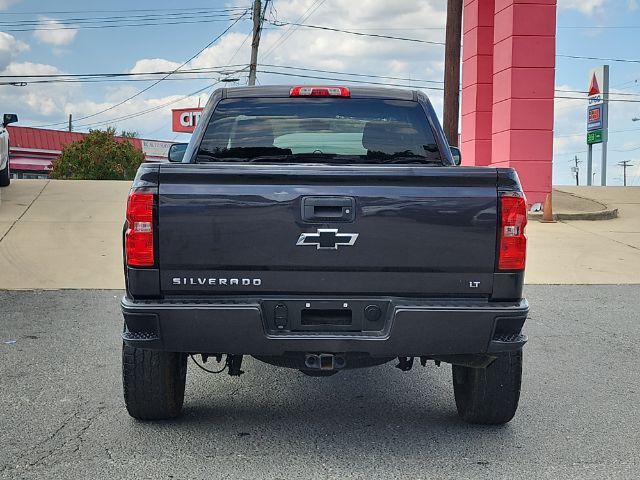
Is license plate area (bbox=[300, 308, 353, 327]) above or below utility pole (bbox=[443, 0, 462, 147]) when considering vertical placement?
below

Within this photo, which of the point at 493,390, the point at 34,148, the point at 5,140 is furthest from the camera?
the point at 34,148

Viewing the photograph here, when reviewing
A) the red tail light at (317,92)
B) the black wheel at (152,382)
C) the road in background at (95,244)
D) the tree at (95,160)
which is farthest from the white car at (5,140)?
the tree at (95,160)

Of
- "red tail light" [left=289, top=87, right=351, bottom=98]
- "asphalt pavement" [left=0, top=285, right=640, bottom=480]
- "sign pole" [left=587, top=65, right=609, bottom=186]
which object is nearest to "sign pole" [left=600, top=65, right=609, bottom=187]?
"sign pole" [left=587, top=65, right=609, bottom=186]

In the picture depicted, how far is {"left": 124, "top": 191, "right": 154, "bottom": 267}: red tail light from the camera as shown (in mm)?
3715

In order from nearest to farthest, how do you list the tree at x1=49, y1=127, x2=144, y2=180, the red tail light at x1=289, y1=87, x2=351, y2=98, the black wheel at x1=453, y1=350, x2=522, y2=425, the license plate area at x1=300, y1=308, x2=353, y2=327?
the license plate area at x1=300, y1=308, x2=353, y2=327
the black wheel at x1=453, y1=350, x2=522, y2=425
the red tail light at x1=289, y1=87, x2=351, y2=98
the tree at x1=49, y1=127, x2=144, y2=180

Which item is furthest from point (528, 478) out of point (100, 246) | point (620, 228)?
point (620, 228)

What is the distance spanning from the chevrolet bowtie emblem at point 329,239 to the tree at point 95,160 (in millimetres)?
44786

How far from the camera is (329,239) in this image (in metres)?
3.75

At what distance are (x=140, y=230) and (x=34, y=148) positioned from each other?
51.4 meters

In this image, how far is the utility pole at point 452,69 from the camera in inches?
667

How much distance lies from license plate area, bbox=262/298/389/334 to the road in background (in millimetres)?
6377

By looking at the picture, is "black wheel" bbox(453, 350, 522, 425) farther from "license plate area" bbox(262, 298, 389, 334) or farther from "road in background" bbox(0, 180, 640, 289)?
"road in background" bbox(0, 180, 640, 289)

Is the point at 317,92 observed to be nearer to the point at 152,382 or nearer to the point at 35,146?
the point at 152,382

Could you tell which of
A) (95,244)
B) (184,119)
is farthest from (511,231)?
(184,119)
